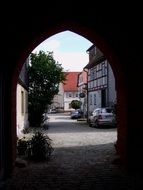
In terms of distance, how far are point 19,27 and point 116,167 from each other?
426 centimetres

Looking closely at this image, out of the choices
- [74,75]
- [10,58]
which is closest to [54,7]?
[10,58]

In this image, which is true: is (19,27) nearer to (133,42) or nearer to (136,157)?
(133,42)

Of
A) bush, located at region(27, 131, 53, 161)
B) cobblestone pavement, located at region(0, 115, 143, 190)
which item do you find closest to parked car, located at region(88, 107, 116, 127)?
cobblestone pavement, located at region(0, 115, 143, 190)

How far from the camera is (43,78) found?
31578 millimetres

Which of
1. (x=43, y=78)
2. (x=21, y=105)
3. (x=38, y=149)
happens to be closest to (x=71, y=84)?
(x=43, y=78)

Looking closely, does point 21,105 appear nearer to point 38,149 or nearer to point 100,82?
point 38,149

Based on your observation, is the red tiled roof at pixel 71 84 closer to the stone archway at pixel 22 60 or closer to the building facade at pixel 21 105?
the building facade at pixel 21 105

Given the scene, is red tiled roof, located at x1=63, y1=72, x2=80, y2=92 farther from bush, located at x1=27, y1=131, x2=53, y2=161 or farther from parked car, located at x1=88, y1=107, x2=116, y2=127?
bush, located at x1=27, y1=131, x2=53, y2=161

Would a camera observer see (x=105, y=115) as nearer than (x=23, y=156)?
No

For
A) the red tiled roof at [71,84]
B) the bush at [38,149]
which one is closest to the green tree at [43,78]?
the bush at [38,149]

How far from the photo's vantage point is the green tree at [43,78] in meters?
30.7

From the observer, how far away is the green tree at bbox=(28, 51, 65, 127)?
30.7m

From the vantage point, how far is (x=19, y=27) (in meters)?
10.2

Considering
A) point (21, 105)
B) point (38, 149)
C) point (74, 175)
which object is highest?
point (21, 105)
